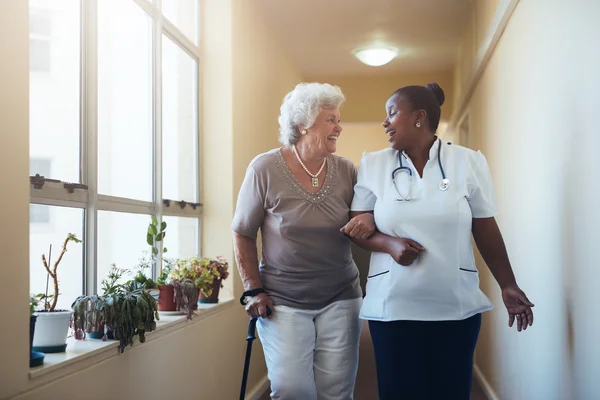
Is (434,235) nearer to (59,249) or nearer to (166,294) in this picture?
(59,249)

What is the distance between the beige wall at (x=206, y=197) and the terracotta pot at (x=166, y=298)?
0.44 ft

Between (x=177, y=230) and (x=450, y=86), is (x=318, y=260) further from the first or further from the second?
(x=450, y=86)

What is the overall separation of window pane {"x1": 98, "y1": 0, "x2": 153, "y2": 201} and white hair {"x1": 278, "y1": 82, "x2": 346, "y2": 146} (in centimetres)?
76

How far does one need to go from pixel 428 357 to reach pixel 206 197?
222 centimetres

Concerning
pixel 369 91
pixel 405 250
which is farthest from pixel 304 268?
pixel 369 91

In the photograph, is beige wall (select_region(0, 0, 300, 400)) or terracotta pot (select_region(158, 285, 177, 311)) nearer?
beige wall (select_region(0, 0, 300, 400))

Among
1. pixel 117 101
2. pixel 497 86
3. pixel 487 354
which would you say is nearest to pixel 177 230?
pixel 117 101

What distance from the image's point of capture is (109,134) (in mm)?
2707

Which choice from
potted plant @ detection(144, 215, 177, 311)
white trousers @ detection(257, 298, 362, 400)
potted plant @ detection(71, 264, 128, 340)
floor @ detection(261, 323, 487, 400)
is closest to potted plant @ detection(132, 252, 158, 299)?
potted plant @ detection(144, 215, 177, 311)

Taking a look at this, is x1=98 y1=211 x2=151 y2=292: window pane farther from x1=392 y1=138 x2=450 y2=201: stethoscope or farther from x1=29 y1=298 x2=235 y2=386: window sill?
x1=392 y1=138 x2=450 y2=201: stethoscope

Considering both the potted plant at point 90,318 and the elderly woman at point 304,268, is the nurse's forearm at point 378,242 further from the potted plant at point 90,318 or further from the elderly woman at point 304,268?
the potted plant at point 90,318

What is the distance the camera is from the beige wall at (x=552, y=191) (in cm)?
188

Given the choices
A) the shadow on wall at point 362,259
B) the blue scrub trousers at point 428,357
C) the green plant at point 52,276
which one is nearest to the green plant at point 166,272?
the green plant at point 52,276

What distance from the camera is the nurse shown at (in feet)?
6.29
